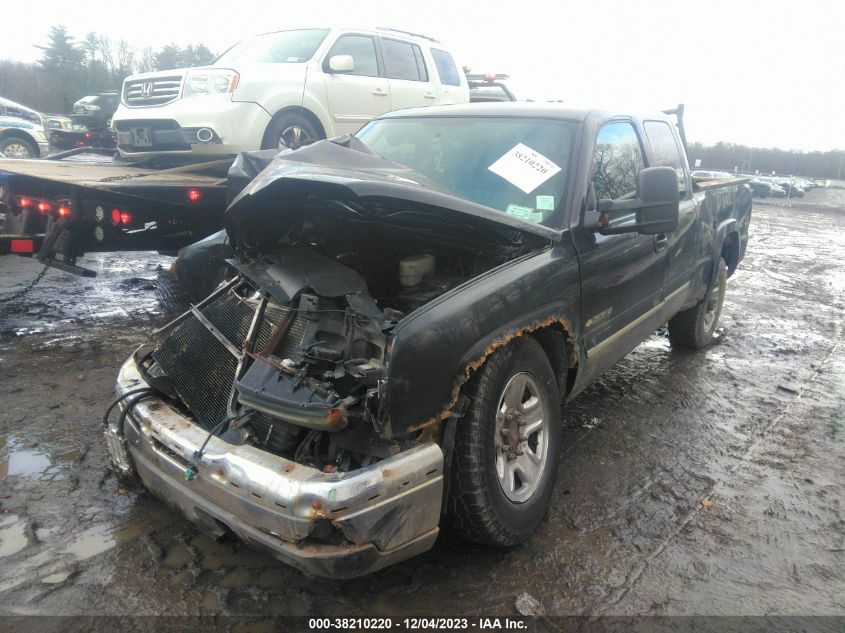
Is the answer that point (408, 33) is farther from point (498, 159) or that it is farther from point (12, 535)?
point (12, 535)

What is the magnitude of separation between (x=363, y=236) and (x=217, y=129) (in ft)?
12.5

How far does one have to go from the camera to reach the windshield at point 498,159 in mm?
3264

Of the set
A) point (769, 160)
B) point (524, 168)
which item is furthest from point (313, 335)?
point (769, 160)

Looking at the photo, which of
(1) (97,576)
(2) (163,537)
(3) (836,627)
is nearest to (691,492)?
(3) (836,627)

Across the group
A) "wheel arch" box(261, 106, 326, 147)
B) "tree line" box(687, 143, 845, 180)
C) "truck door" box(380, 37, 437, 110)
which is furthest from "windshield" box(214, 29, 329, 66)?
"tree line" box(687, 143, 845, 180)

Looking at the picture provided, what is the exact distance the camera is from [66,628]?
2.19 metres

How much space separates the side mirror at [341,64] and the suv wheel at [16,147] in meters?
10.5

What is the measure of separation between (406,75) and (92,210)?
447 centimetres

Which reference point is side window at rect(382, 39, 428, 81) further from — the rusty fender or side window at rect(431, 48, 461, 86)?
the rusty fender

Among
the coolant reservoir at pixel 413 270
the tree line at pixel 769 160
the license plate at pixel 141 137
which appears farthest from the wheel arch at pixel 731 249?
the tree line at pixel 769 160

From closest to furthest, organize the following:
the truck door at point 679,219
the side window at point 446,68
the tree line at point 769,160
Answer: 1. the truck door at point 679,219
2. the side window at point 446,68
3. the tree line at point 769,160

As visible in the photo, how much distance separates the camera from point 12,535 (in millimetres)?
2674

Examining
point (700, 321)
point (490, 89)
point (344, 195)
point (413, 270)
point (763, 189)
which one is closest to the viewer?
point (344, 195)

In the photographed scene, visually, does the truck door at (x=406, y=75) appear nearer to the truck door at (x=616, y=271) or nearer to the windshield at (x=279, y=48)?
the windshield at (x=279, y=48)
